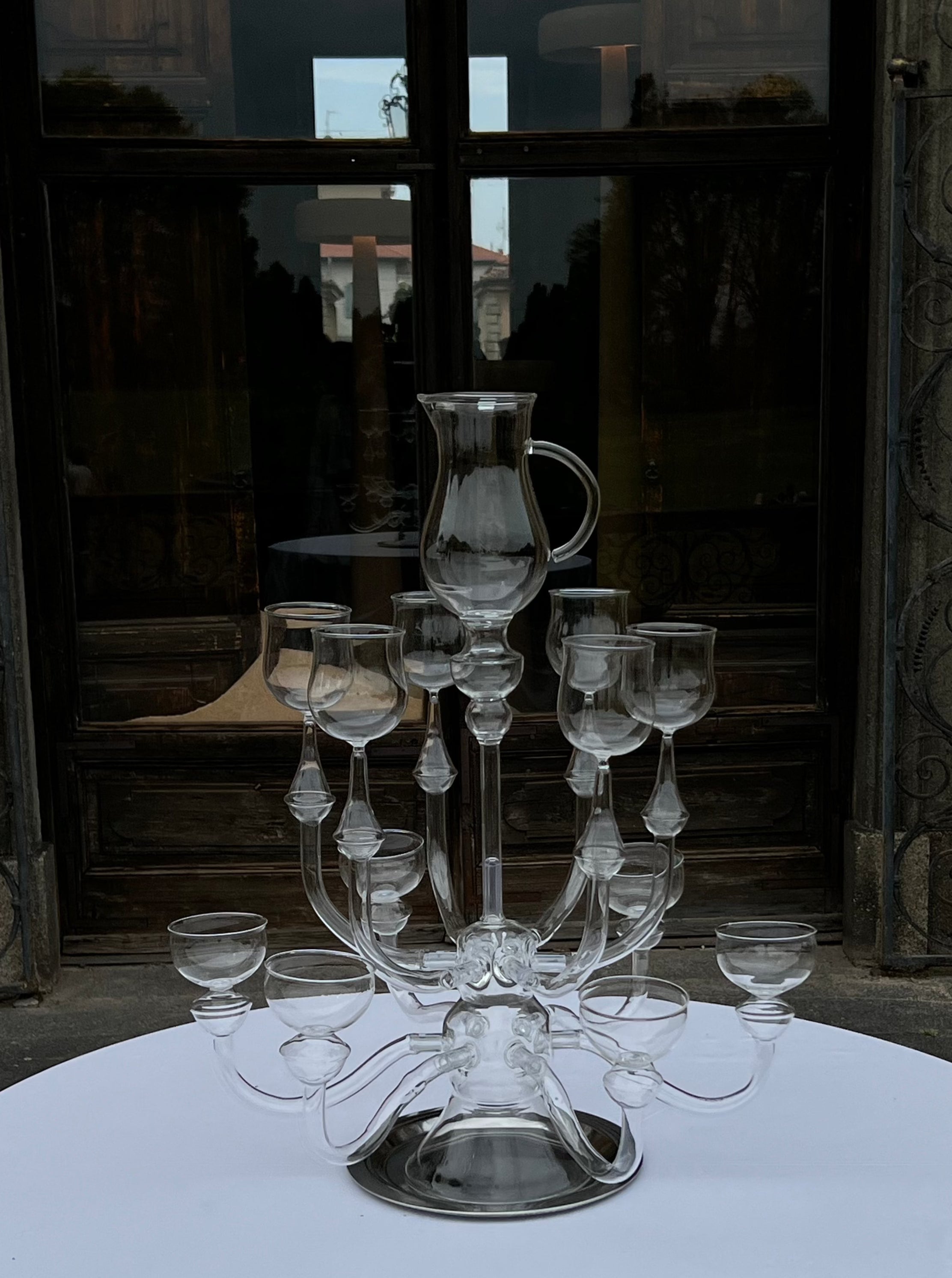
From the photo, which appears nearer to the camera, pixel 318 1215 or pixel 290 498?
pixel 318 1215

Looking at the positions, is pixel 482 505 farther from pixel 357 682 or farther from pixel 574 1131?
pixel 574 1131

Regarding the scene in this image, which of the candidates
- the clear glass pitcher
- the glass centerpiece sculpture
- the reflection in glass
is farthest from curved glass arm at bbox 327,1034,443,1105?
the reflection in glass

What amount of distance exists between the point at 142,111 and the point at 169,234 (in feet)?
0.90

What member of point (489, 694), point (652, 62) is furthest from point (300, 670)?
point (652, 62)

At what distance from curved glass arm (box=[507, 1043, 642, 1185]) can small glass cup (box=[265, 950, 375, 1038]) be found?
173 millimetres

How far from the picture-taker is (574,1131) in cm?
143

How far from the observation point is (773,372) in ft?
12.0

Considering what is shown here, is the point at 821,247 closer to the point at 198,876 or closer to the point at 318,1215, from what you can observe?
the point at 198,876

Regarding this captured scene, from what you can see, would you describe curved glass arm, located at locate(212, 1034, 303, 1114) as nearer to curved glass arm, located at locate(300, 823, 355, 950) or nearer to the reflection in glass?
curved glass arm, located at locate(300, 823, 355, 950)

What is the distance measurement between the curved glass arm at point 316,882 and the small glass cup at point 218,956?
0.32ft

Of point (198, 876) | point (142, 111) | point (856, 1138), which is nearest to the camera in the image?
point (856, 1138)

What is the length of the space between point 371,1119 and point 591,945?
0.27 metres

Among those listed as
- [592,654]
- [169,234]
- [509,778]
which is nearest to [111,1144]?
[592,654]

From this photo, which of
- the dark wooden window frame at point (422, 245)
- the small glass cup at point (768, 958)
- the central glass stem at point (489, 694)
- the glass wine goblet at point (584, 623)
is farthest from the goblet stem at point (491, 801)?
the dark wooden window frame at point (422, 245)
